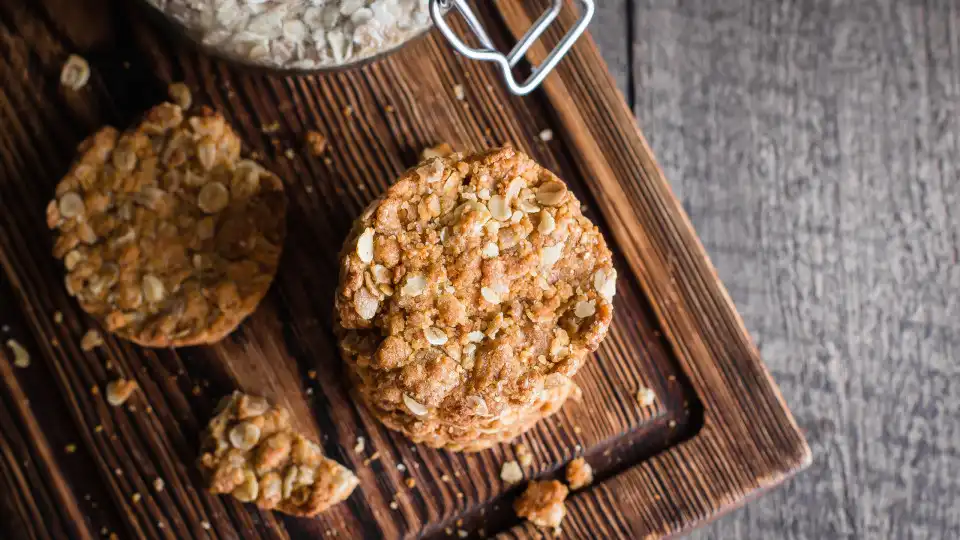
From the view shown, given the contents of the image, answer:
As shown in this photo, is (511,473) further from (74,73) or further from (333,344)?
(74,73)

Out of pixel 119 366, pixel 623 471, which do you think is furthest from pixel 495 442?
pixel 119 366

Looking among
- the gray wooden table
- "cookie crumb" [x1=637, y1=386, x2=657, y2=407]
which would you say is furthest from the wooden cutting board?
the gray wooden table

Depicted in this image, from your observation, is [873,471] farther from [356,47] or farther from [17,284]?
[17,284]

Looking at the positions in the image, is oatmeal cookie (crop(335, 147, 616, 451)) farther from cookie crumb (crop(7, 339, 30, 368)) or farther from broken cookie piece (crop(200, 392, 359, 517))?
cookie crumb (crop(7, 339, 30, 368))

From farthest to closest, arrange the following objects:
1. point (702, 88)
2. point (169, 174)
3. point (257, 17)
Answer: point (702, 88), point (169, 174), point (257, 17)

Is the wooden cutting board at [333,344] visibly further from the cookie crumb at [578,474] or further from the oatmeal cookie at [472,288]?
the oatmeal cookie at [472,288]

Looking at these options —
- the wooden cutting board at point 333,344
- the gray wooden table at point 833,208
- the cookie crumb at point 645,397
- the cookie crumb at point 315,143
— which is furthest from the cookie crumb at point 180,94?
the cookie crumb at point 645,397
